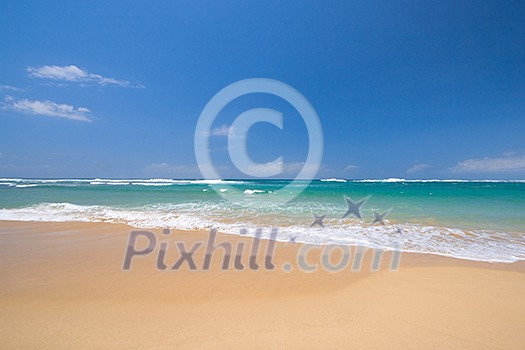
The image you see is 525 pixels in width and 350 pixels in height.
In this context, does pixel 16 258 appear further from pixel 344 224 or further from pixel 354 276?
pixel 344 224

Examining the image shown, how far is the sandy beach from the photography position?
7.90ft

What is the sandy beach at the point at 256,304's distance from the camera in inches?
94.8

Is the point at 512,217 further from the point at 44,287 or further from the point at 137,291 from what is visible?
the point at 44,287

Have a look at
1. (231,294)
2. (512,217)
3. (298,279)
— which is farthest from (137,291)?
(512,217)

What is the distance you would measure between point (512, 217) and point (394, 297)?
11.9m

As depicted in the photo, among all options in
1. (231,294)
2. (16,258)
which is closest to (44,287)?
(16,258)

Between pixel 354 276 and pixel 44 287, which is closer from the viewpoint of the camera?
pixel 44 287

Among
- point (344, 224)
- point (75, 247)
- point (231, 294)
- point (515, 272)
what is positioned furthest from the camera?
point (344, 224)

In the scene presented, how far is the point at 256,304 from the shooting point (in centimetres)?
313

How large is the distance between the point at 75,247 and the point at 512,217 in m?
16.8

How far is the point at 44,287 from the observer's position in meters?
3.61

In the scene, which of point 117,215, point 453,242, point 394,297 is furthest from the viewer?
point 117,215

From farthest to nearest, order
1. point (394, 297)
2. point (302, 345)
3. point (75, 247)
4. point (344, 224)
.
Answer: point (344, 224) < point (75, 247) < point (394, 297) < point (302, 345)

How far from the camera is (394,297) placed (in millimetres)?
3230
